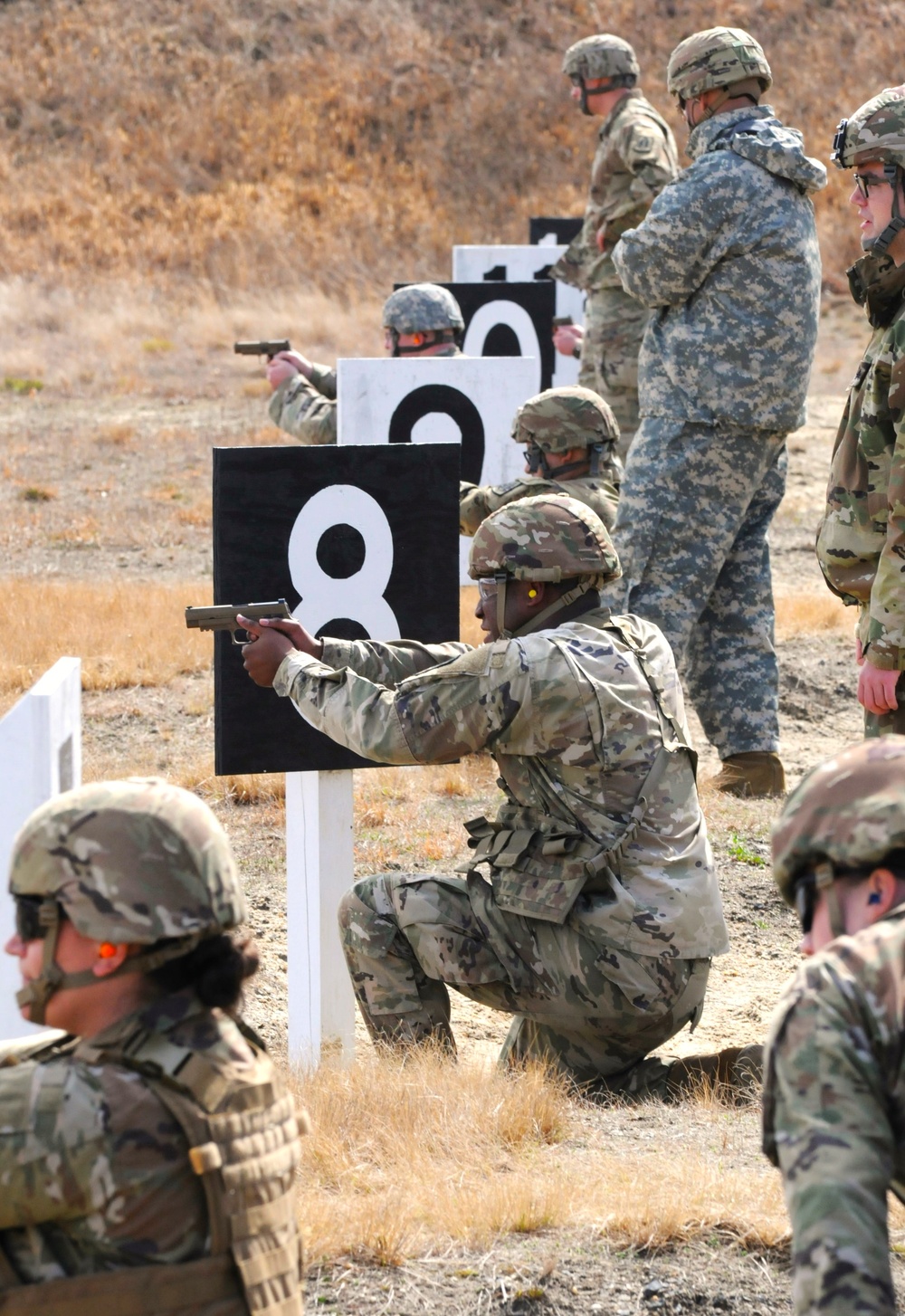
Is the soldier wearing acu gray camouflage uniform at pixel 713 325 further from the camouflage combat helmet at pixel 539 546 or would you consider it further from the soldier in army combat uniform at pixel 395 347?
the camouflage combat helmet at pixel 539 546

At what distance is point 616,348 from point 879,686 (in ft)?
15.3

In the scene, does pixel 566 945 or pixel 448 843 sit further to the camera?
pixel 448 843

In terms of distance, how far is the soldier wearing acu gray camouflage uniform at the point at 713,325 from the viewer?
589 cm

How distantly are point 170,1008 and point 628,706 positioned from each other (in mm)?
1905

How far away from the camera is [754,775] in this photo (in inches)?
254

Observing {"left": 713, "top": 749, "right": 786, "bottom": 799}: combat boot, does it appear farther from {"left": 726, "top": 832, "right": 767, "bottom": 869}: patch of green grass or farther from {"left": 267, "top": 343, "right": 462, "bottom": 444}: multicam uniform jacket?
{"left": 267, "top": 343, "right": 462, "bottom": 444}: multicam uniform jacket

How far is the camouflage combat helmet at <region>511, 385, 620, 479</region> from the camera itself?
5.75 m

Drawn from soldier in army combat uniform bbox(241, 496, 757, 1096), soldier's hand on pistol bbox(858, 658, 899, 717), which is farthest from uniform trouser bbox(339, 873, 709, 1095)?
soldier's hand on pistol bbox(858, 658, 899, 717)

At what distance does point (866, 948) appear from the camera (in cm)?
192

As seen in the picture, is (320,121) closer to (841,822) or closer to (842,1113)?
(841,822)

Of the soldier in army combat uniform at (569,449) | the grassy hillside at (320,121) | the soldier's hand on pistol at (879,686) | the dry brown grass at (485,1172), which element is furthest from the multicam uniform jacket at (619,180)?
the grassy hillside at (320,121)

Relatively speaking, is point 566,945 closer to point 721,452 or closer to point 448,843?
point 448,843

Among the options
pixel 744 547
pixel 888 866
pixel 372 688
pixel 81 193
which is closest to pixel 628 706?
pixel 372 688

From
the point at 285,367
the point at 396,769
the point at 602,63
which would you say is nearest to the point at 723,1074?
the point at 396,769
